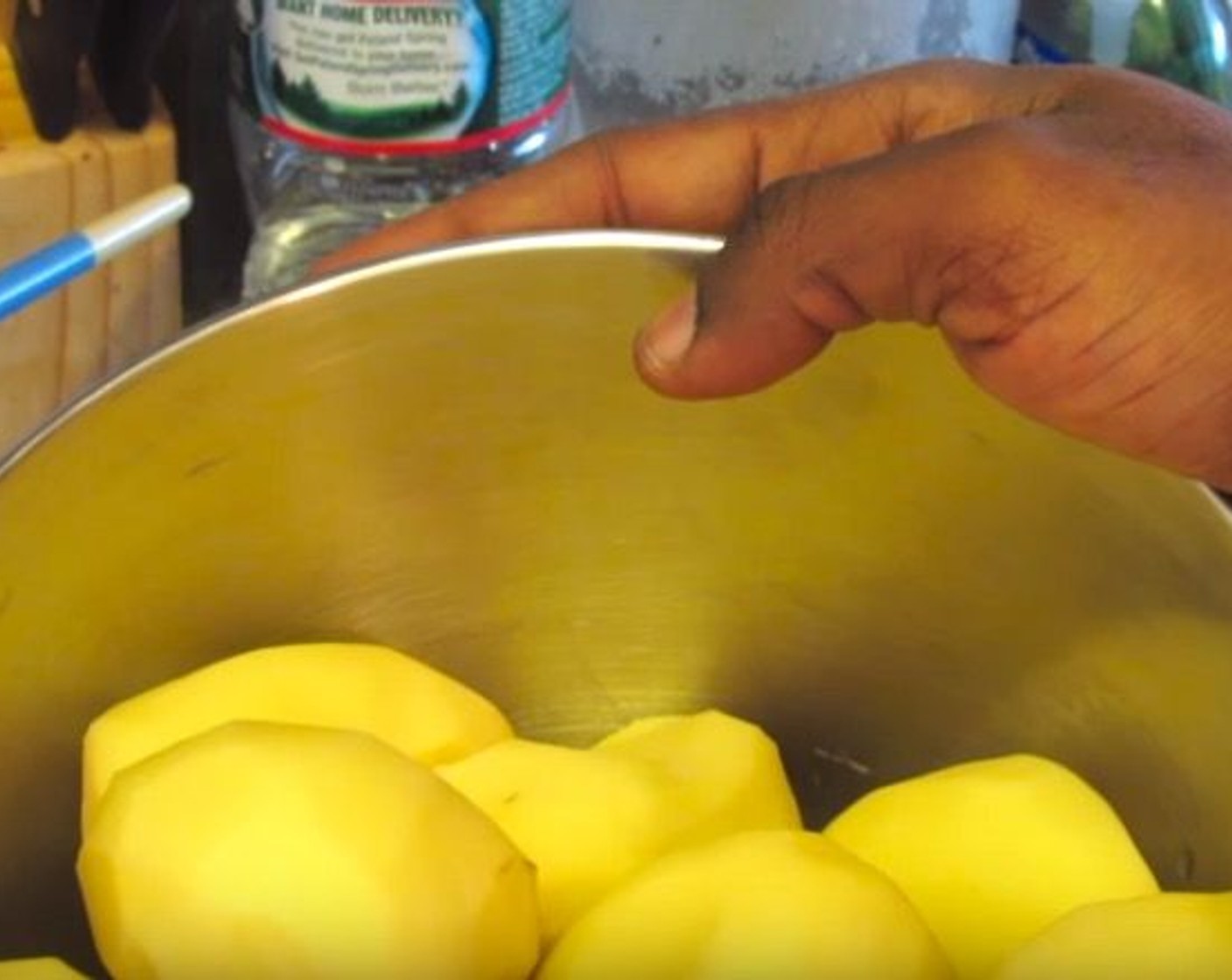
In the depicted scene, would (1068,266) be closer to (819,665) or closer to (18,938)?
(819,665)

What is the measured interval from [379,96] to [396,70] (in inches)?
0.4

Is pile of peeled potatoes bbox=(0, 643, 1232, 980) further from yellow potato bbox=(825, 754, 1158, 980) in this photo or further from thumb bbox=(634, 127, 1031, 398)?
thumb bbox=(634, 127, 1031, 398)

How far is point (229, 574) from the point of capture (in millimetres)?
534

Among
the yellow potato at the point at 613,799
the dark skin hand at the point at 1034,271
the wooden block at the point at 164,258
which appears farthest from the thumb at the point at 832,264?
the wooden block at the point at 164,258

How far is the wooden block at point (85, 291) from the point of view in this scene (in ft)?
2.07

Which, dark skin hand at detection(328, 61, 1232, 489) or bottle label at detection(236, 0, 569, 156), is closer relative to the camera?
dark skin hand at detection(328, 61, 1232, 489)

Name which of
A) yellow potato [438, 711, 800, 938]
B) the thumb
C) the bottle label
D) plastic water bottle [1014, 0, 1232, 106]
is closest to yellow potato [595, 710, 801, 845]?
yellow potato [438, 711, 800, 938]

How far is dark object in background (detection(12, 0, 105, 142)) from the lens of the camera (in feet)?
1.99

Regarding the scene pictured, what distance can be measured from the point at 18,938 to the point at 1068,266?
307 millimetres

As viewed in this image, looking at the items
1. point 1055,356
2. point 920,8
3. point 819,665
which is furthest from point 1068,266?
point 920,8

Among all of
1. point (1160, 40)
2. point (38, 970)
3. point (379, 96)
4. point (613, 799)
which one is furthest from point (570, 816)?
point (1160, 40)

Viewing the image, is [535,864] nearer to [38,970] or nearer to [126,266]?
[38,970]

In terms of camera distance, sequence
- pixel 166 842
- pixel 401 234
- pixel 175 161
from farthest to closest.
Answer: pixel 175 161, pixel 401 234, pixel 166 842

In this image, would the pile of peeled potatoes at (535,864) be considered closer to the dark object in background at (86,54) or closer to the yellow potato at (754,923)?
the yellow potato at (754,923)
